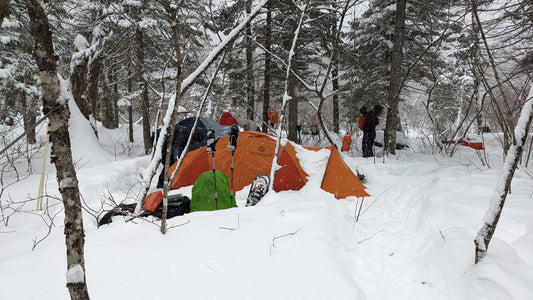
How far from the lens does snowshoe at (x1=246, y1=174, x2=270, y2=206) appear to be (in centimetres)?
462

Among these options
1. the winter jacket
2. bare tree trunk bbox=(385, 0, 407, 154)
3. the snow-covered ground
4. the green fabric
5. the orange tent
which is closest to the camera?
the snow-covered ground

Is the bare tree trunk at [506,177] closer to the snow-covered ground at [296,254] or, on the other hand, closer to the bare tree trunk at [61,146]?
the snow-covered ground at [296,254]

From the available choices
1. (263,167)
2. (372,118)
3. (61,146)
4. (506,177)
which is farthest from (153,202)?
(372,118)

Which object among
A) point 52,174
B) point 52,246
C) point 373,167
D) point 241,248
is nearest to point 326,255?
point 241,248

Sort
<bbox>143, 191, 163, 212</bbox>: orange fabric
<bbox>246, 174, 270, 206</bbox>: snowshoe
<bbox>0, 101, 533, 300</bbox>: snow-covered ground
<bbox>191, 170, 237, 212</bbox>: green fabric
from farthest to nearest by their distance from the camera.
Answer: <bbox>246, 174, 270, 206</bbox>: snowshoe, <bbox>191, 170, 237, 212</bbox>: green fabric, <bbox>143, 191, 163, 212</bbox>: orange fabric, <bbox>0, 101, 533, 300</bbox>: snow-covered ground

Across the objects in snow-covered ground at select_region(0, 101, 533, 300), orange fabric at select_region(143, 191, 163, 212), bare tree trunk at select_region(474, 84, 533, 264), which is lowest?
snow-covered ground at select_region(0, 101, 533, 300)

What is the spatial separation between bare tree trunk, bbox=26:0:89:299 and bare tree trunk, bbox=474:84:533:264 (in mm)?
2708

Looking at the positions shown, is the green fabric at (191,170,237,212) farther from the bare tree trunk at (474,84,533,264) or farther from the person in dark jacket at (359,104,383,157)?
the person in dark jacket at (359,104,383,157)

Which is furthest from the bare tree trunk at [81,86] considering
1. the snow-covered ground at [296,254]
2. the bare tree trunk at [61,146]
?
the bare tree trunk at [61,146]

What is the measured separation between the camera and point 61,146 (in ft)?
3.51

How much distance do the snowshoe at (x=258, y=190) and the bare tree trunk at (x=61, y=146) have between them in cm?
356

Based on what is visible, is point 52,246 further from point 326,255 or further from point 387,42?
point 387,42

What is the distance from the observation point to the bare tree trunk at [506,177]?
195 cm

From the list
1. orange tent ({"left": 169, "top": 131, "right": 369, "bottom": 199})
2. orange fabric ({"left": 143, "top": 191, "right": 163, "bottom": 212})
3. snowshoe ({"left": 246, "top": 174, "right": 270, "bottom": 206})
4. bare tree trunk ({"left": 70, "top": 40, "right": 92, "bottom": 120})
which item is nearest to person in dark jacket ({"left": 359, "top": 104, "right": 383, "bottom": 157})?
orange tent ({"left": 169, "top": 131, "right": 369, "bottom": 199})
